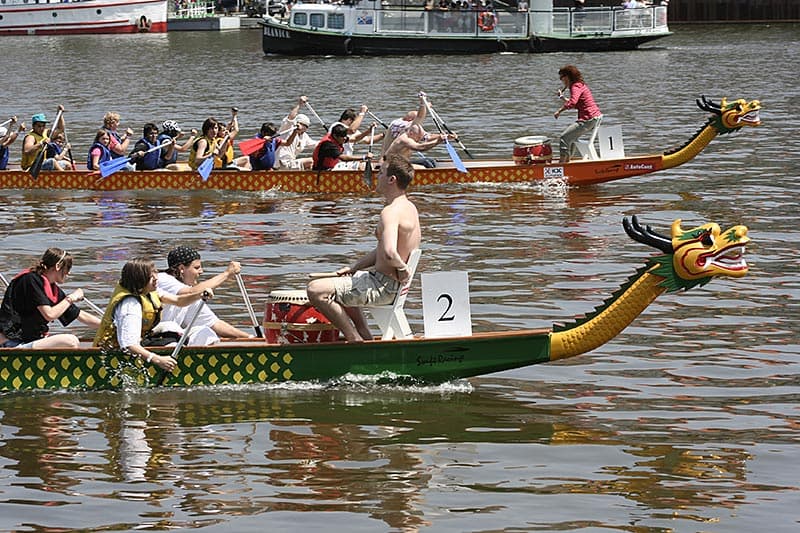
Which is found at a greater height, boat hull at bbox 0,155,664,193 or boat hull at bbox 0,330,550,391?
boat hull at bbox 0,155,664,193

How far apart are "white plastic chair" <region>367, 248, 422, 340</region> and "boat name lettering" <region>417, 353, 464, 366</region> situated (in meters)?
0.27

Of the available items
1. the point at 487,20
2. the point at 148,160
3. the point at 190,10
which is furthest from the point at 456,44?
the point at 148,160

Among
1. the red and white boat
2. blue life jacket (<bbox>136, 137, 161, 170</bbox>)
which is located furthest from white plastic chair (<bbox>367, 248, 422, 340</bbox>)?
the red and white boat

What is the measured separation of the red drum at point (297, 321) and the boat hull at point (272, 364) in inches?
8.9

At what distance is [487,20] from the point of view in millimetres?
64188

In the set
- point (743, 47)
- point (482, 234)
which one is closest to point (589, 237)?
point (482, 234)

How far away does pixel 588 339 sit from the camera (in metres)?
12.8

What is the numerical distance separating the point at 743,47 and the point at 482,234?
1780 inches

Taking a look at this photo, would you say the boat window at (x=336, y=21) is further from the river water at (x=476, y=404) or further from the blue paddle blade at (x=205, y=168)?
the blue paddle blade at (x=205, y=168)

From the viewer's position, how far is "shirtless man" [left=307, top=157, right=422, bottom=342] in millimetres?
12750

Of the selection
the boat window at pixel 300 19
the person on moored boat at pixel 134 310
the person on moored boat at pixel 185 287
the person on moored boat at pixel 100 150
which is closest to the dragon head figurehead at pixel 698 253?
the person on moored boat at pixel 185 287

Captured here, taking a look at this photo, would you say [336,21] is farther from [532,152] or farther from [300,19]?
[532,152]

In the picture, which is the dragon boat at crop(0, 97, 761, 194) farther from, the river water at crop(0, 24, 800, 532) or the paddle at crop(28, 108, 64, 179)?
the paddle at crop(28, 108, 64, 179)

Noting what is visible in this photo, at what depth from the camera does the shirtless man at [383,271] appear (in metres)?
12.8
